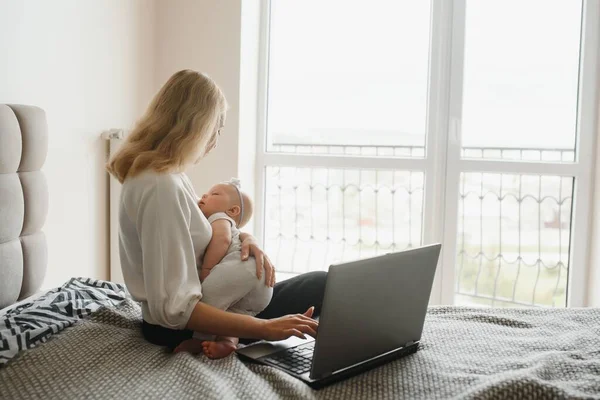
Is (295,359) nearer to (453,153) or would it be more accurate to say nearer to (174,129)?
(174,129)

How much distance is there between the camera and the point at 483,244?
2896 millimetres

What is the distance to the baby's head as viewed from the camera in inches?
64.7

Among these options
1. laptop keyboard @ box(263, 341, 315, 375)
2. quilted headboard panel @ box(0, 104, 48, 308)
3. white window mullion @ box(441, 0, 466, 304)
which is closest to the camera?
laptop keyboard @ box(263, 341, 315, 375)

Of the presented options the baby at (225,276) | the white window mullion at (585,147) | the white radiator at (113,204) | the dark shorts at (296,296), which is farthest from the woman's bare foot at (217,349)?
the white window mullion at (585,147)

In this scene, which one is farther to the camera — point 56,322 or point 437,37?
point 437,37

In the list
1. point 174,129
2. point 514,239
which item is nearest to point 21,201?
point 174,129

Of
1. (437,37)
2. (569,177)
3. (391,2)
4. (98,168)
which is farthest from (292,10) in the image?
(569,177)

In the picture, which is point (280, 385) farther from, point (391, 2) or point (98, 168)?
point (391, 2)

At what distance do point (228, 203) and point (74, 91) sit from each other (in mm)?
880

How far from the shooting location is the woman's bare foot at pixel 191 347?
1.40 metres

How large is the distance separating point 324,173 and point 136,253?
1681 millimetres

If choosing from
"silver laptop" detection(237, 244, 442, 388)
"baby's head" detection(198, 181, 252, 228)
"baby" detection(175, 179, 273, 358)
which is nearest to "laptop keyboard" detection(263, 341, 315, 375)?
"silver laptop" detection(237, 244, 442, 388)

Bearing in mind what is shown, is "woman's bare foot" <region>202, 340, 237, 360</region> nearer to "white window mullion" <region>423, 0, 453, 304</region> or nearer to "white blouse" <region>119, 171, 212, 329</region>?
"white blouse" <region>119, 171, 212, 329</region>

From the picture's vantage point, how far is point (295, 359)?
1383 mm
